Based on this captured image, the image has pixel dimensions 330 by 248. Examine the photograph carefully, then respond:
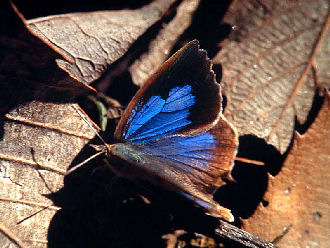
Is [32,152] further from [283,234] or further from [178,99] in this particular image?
[283,234]

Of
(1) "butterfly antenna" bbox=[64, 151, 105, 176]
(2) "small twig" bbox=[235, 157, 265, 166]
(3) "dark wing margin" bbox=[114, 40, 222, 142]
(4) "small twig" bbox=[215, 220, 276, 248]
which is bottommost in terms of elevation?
(4) "small twig" bbox=[215, 220, 276, 248]

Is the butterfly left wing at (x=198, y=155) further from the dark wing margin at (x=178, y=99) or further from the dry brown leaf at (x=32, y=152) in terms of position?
the dry brown leaf at (x=32, y=152)

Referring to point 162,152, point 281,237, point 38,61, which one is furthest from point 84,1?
point 281,237

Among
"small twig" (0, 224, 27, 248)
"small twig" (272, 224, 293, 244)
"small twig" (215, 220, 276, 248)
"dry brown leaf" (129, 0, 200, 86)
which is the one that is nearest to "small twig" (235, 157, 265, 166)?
"small twig" (272, 224, 293, 244)

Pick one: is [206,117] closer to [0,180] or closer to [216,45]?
[216,45]

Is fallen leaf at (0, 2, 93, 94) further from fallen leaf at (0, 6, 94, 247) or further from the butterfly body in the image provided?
the butterfly body

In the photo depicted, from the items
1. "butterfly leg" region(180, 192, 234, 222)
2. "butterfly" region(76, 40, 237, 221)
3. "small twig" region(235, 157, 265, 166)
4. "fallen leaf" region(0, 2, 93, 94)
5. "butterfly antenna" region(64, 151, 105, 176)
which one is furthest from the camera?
"small twig" region(235, 157, 265, 166)

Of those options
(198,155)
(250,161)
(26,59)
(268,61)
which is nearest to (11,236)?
(26,59)
